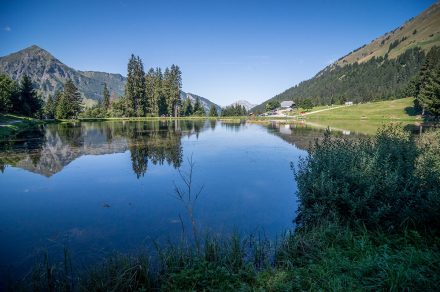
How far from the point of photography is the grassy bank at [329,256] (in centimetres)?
499

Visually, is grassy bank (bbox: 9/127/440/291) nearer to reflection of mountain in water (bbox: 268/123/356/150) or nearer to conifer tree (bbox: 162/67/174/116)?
reflection of mountain in water (bbox: 268/123/356/150)

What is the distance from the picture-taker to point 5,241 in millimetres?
7773

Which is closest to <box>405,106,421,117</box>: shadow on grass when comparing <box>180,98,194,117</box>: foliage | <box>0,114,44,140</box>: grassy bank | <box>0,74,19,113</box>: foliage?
<box>180,98,194,117</box>: foliage

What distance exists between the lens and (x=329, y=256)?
19.6 feet

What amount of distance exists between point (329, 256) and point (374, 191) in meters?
3.35

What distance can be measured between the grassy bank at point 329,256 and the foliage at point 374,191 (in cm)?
4

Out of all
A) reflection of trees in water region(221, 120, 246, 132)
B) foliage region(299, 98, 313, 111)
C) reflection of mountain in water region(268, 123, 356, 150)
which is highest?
foliage region(299, 98, 313, 111)

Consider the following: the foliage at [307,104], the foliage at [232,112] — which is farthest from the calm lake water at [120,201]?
the foliage at [307,104]

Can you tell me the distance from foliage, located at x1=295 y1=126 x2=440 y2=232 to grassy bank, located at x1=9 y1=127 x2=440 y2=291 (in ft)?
0.12

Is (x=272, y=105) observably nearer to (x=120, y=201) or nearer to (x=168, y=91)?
(x=168, y=91)

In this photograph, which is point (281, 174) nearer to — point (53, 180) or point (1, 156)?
point (53, 180)

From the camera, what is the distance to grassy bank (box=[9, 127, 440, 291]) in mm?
4988

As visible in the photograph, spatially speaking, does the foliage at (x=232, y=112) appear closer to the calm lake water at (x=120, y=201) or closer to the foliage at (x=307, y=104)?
the foliage at (x=307, y=104)

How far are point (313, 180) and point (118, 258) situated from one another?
7093 millimetres
